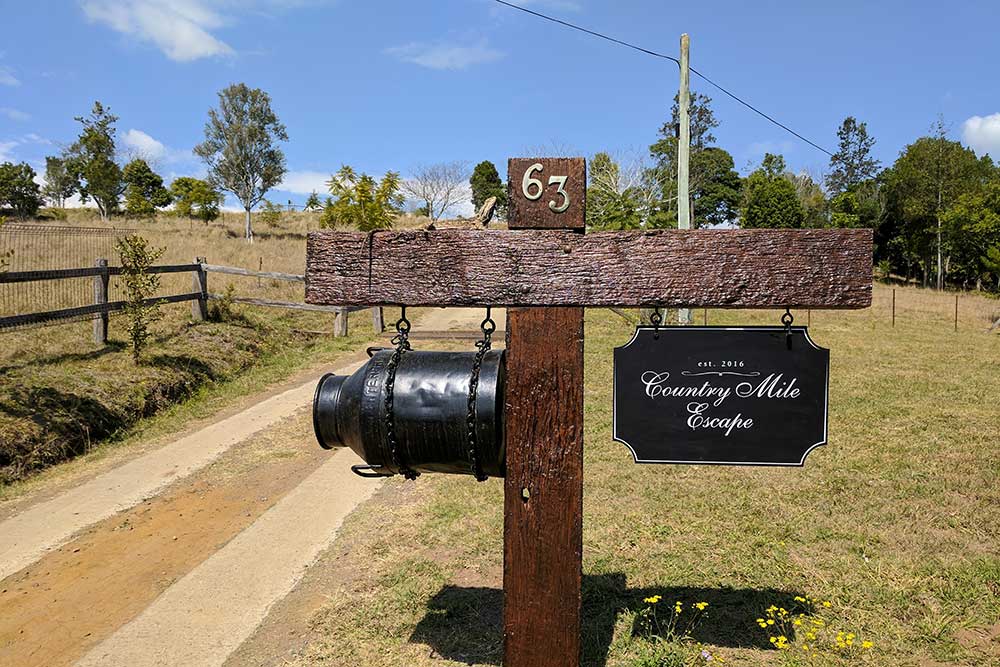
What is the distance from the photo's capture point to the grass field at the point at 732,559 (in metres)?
3.24

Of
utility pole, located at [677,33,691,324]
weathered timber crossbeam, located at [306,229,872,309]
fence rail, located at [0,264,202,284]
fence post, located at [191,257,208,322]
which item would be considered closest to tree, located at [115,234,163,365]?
fence rail, located at [0,264,202,284]

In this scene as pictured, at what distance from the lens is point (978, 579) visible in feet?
12.5

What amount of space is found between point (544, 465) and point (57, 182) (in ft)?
206

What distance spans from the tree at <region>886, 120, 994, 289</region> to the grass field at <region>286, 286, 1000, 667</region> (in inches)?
1534

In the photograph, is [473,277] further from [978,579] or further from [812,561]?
[978,579]

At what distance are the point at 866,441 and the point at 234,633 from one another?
237 inches

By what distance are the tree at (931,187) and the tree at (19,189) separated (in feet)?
171

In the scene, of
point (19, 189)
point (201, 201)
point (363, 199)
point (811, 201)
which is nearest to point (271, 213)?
point (201, 201)

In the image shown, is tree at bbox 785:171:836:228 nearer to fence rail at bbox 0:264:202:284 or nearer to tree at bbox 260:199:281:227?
tree at bbox 260:199:281:227

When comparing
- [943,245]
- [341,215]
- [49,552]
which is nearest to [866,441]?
[49,552]

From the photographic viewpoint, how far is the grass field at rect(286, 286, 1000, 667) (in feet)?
10.6

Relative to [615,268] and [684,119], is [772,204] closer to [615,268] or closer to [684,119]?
[684,119]

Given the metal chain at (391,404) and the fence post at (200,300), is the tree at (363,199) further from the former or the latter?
the metal chain at (391,404)

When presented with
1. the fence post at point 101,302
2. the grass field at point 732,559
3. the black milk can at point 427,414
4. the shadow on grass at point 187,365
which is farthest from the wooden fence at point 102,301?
the black milk can at point 427,414
